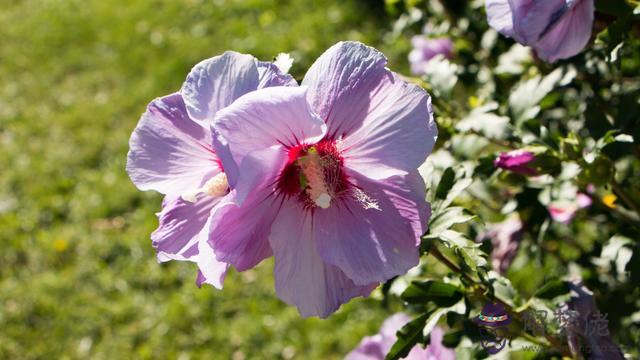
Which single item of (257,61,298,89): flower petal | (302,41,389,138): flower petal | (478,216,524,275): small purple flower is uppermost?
(257,61,298,89): flower petal

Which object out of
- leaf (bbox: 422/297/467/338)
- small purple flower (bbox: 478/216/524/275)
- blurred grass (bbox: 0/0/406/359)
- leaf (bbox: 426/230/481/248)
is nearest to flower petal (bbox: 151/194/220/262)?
leaf (bbox: 426/230/481/248)

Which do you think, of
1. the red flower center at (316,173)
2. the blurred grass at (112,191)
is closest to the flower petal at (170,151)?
the red flower center at (316,173)

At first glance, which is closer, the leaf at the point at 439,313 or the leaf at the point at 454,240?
the leaf at the point at 454,240

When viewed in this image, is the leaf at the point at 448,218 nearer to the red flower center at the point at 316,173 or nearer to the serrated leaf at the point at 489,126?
the red flower center at the point at 316,173

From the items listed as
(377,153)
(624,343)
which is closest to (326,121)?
(377,153)

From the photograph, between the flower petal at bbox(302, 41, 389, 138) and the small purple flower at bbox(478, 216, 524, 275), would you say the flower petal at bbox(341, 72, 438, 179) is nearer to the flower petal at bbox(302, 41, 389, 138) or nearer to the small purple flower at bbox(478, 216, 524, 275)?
the flower petal at bbox(302, 41, 389, 138)

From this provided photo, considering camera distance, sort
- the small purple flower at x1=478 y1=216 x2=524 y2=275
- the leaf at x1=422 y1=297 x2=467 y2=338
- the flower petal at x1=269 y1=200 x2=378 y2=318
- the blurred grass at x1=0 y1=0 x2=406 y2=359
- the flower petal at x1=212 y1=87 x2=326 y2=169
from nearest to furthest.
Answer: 1. the flower petal at x1=212 y1=87 x2=326 y2=169
2. the flower petal at x1=269 y1=200 x2=378 y2=318
3. the leaf at x1=422 y1=297 x2=467 y2=338
4. the small purple flower at x1=478 y1=216 x2=524 y2=275
5. the blurred grass at x1=0 y1=0 x2=406 y2=359
